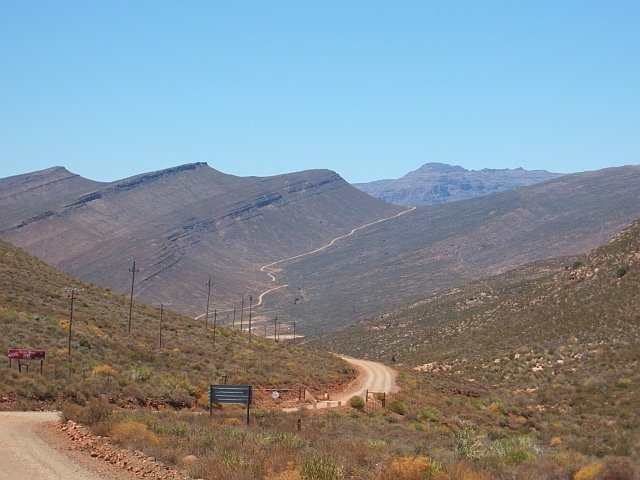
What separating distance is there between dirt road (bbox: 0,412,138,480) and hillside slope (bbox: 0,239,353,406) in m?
5.61

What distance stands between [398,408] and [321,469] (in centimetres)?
1840

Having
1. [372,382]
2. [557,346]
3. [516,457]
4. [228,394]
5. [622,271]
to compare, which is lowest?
[372,382]

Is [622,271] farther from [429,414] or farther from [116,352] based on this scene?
[116,352]

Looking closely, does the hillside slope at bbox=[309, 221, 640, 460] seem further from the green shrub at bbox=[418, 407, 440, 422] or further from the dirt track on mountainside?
the green shrub at bbox=[418, 407, 440, 422]

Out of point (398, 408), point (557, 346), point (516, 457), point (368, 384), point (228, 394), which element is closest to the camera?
point (516, 457)

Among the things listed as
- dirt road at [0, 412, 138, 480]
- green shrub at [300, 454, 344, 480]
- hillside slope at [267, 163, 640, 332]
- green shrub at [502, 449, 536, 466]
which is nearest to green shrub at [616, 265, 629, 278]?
green shrub at [502, 449, 536, 466]

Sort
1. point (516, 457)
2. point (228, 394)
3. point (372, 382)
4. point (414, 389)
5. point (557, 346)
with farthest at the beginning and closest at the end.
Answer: point (557, 346) < point (372, 382) < point (414, 389) < point (228, 394) < point (516, 457)

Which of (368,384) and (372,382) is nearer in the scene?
(368,384)

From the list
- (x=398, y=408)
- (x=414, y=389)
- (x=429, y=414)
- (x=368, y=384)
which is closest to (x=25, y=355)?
(x=398, y=408)

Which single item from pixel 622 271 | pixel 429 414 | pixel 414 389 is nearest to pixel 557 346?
pixel 622 271

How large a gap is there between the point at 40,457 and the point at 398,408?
1905cm

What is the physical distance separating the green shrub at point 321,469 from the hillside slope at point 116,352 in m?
12.5

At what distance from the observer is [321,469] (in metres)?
12.8

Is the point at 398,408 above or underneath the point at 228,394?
underneath
